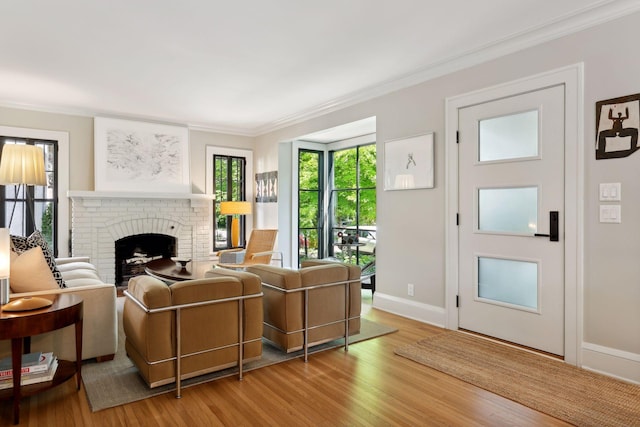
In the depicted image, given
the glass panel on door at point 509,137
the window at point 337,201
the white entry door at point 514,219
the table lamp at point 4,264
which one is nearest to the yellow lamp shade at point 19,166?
the table lamp at point 4,264

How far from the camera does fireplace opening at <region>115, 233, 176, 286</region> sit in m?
5.98

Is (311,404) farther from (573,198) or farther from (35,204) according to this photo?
(35,204)

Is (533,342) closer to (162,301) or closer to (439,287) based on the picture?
(439,287)

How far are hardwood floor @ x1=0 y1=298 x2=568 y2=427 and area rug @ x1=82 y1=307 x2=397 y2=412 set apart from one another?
63 mm

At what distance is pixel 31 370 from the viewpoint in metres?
2.32

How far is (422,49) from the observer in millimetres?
3527

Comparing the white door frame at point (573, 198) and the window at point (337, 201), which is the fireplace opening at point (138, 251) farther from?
the white door frame at point (573, 198)

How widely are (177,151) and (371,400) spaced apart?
5032mm

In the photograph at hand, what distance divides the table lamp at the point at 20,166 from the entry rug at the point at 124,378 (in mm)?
1821

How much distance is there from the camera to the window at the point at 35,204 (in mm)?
5113

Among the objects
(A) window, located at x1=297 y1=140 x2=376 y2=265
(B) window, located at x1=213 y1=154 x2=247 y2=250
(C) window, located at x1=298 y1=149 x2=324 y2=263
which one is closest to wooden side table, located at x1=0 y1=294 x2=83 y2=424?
(A) window, located at x1=297 y1=140 x2=376 y2=265

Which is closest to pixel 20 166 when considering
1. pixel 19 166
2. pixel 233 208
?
pixel 19 166

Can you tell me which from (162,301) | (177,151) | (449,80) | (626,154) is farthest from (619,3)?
(177,151)

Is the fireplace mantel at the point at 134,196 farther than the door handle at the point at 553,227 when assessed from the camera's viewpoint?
Yes
